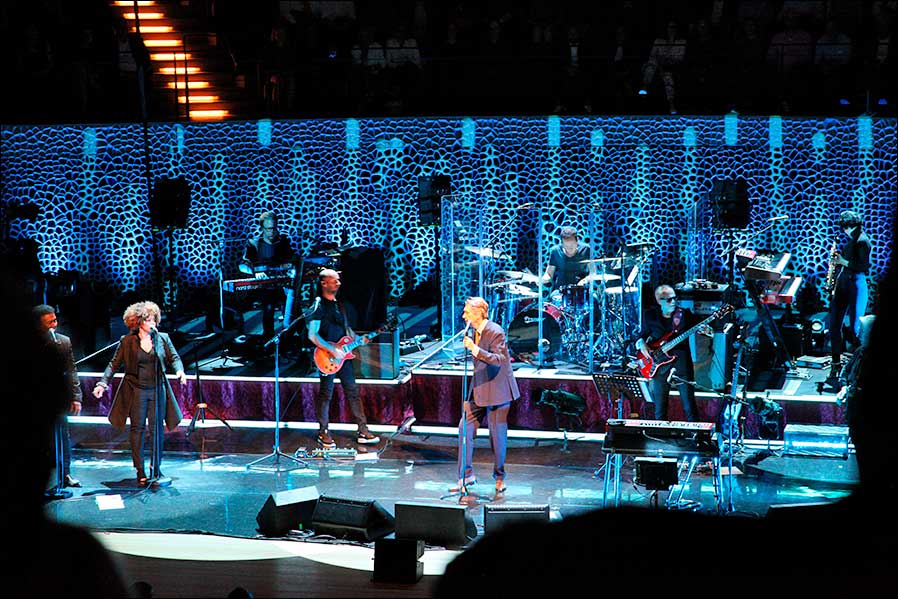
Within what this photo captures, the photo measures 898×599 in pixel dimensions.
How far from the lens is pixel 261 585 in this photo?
521 centimetres

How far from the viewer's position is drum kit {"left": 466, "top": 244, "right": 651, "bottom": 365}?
1171cm

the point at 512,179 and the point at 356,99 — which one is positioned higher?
the point at 356,99

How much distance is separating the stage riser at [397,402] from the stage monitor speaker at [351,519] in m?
3.44

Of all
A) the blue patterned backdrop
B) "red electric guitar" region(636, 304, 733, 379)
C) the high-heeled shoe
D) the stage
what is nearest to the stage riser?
the stage

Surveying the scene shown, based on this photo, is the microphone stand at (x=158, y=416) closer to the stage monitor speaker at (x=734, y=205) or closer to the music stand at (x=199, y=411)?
the music stand at (x=199, y=411)

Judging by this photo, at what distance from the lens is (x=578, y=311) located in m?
11.9

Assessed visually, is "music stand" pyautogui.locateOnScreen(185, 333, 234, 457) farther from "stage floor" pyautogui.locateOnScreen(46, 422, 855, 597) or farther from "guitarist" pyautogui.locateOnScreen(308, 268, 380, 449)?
"guitarist" pyautogui.locateOnScreen(308, 268, 380, 449)

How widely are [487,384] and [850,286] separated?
5403mm

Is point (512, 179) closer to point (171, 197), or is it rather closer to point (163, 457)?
point (171, 197)

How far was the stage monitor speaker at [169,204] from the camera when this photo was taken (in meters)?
11.6

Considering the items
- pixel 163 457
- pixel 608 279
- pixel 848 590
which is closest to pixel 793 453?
pixel 608 279

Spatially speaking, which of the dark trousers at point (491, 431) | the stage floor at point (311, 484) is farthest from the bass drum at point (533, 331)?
the dark trousers at point (491, 431)

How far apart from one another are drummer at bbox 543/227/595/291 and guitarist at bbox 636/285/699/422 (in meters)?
2.27

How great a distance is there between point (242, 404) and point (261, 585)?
6.57 meters
